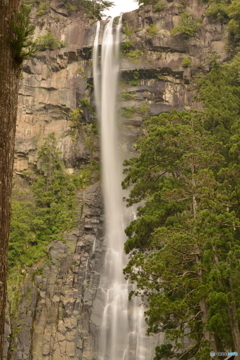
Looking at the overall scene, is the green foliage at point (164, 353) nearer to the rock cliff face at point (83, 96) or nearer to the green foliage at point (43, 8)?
the rock cliff face at point (83, 96)

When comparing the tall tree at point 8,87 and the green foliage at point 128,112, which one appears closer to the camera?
the tall tree at point 8,87

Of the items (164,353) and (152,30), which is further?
(152,30)

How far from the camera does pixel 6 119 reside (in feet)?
10.8

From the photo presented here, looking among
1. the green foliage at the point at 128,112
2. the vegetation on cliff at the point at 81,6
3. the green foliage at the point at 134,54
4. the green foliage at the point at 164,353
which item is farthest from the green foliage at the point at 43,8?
the green foliage at the point at 164,353

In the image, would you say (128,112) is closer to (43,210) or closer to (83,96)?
(83,96)

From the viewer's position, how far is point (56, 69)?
31891 millimetres

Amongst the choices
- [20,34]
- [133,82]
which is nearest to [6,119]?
[20,34]

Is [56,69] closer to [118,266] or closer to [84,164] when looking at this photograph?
[84,164]

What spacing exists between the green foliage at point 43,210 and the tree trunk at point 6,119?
64.1 ft

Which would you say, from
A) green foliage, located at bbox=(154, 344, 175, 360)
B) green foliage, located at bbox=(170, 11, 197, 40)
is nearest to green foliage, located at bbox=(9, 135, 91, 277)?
green foliage, located at bbox=(154, 344, 175, 360)

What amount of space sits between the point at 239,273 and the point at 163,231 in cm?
223

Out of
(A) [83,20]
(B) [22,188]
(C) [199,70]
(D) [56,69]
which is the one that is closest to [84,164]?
(B) [22,188]

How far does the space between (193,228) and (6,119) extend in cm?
890

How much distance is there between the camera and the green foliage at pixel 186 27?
31.7 m
